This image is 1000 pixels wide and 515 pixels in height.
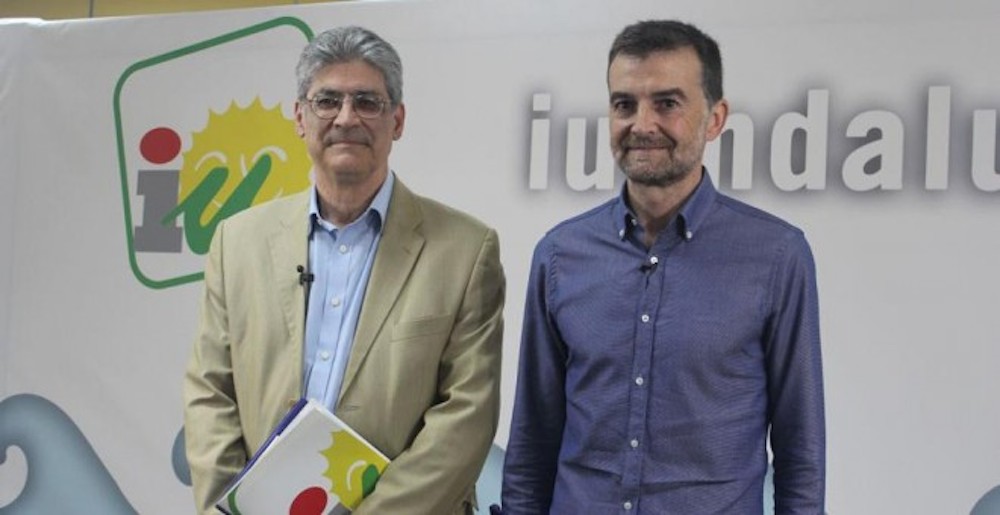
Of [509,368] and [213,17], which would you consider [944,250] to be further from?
[213,17]

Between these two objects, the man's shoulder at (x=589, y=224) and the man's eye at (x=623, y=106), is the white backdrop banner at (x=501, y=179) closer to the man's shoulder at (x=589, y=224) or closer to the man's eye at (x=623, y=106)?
the man's shoulder at (x=589, y=224)

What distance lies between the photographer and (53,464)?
13.0ft

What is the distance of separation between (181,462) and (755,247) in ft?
7.51

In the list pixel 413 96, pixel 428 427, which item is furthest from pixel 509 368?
pixel 428 427

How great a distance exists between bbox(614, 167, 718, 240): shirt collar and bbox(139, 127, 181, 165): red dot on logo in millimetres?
2059

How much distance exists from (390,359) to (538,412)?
308 mm

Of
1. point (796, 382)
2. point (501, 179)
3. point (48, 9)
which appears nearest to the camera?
point (796, 382)

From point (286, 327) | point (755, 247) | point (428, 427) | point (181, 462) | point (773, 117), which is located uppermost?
point (773, 117)

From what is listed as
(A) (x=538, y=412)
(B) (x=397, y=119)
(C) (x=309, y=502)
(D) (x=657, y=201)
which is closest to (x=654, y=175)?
(D) (x=657, y=201)

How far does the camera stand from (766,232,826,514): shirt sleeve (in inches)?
83.7

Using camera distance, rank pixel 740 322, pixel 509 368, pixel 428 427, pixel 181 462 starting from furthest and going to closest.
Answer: pixel 181 462 < pixel 509 368 < pixel 428 427 < pixel 740 322

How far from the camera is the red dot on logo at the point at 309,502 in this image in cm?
231

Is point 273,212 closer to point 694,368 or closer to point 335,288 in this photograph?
point 335,288

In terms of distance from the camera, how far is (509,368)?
344cm
